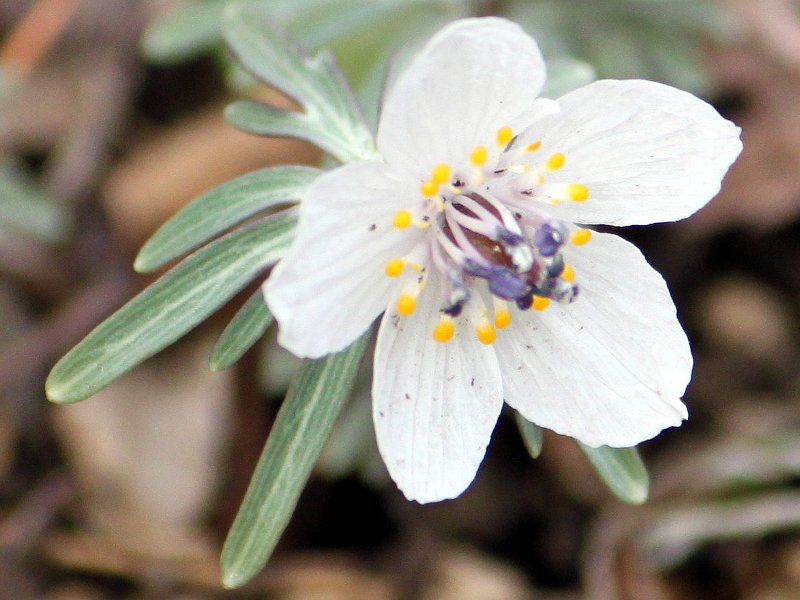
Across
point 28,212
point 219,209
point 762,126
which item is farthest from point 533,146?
point 762,126

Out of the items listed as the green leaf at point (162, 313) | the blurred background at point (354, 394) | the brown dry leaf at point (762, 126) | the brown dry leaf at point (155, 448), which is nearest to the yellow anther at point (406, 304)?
the green leaf at point (162, 313)

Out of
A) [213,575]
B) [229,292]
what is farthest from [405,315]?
[213,575]

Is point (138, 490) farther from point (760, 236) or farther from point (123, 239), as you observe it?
point (760, 236)

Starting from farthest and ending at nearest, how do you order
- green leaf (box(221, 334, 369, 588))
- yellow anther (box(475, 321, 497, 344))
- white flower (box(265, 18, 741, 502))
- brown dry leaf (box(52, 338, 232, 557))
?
brown dry leaf (box(52, 338, 232, 557))
green leaf (box(221, 334, 369, 588))
yellow anther (box(475, 321, 497, 344))
white flower (box(265, 18, 741, 502))

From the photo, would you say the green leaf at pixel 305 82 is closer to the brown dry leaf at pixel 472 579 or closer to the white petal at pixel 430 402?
the white petal at pixel 430 402

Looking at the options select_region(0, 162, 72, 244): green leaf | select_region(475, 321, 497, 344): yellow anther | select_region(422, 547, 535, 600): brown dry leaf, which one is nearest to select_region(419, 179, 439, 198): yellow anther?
select_region(475, 321, 497, 344): yellow anther

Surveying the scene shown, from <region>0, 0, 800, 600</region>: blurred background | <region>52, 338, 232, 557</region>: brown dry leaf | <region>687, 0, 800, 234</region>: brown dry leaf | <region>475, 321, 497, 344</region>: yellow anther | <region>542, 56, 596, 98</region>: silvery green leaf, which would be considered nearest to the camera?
<region>475, 321, 497, 344</region>: yellow anther

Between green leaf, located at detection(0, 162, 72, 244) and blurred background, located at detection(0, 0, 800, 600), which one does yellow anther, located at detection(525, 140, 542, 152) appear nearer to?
blurred background, located at detection(0, 0, 800, 600)

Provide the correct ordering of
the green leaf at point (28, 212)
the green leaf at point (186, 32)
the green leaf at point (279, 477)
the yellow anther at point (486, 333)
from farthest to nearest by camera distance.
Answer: the green leaf at point (28, 212) < the green leaf at point (186, 32) < the green leaf at point (279, 477) < the yellow anther at point (486, 333)
